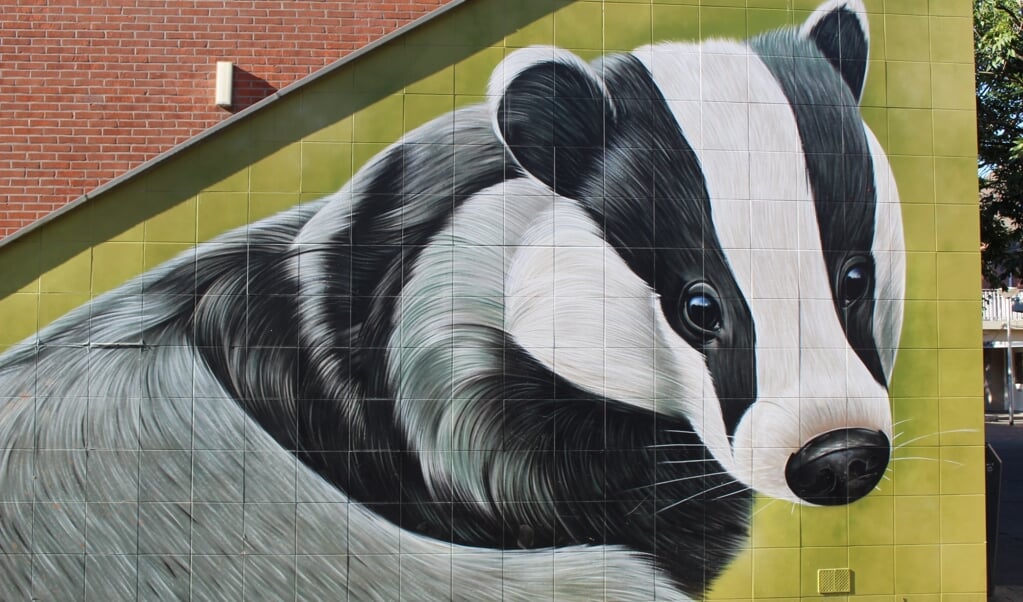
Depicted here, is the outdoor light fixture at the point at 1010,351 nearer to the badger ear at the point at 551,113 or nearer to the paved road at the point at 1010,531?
the paved road at the point at 1010,531

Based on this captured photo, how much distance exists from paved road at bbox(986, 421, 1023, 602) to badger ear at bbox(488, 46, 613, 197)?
18.3ft

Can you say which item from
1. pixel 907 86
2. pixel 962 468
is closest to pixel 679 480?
pixel 962 468

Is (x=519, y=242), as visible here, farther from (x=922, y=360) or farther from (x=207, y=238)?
(x=922, y=360)

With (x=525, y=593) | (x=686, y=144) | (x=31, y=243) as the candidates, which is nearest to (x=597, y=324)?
(x=686, y=144)

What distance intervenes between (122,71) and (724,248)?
204 inches

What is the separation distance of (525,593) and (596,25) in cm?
449

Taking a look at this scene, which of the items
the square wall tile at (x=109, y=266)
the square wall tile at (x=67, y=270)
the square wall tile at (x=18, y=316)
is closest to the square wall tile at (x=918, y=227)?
the square wall tile at (x=109, y=266)

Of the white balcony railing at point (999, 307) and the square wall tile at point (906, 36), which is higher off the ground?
the white balcony railing at point (999, 307)

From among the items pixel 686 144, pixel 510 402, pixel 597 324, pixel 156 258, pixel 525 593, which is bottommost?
pixel 525 593

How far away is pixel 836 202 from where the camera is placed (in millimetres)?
6562

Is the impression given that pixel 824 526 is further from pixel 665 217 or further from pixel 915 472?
pixel 665 217

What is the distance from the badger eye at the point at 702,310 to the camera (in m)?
6.40

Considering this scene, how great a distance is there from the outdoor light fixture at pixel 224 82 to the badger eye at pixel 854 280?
5.25m

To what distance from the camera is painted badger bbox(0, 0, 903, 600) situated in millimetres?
6117
